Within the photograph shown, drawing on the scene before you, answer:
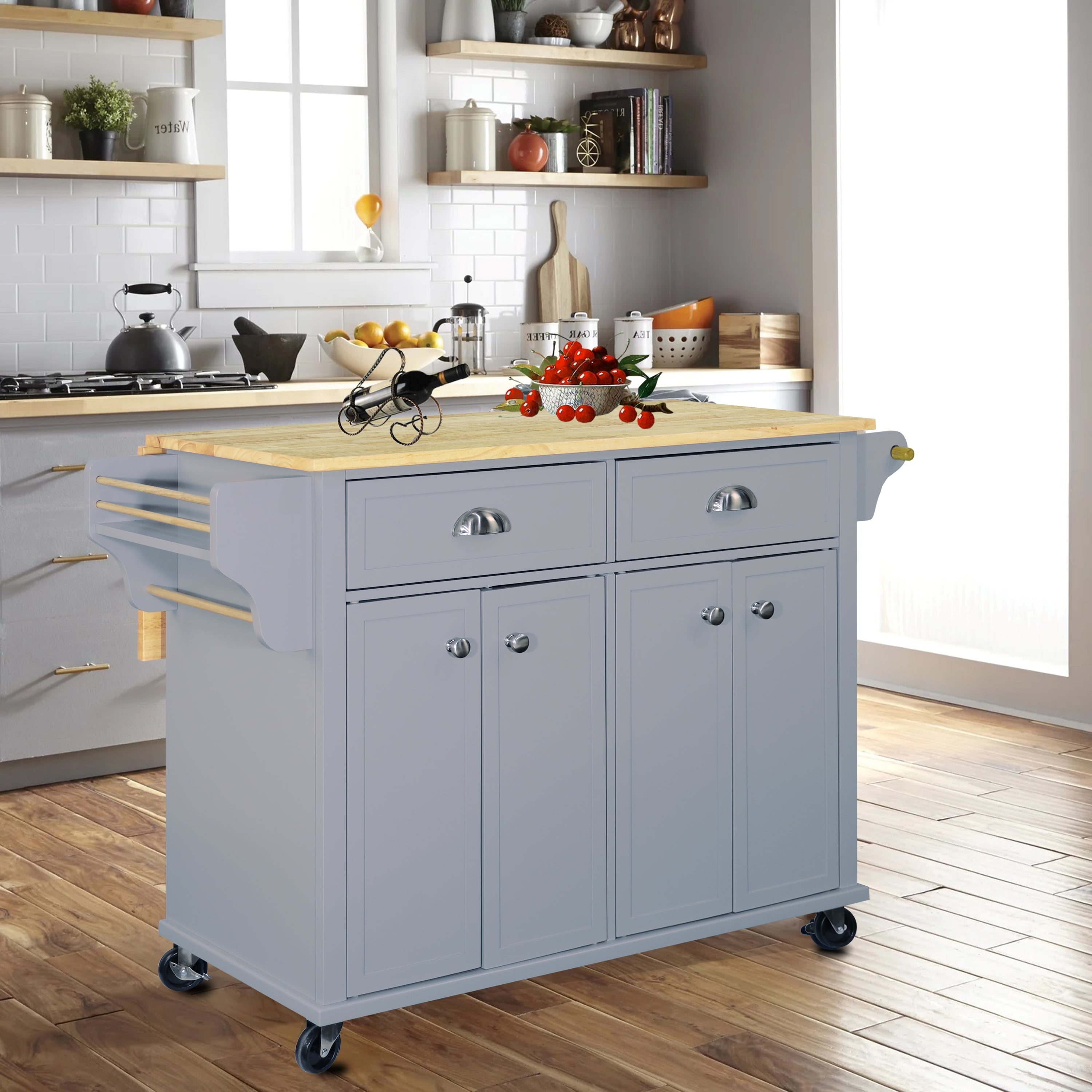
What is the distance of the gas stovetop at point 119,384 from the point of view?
170 inches

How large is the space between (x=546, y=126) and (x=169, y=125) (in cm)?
139

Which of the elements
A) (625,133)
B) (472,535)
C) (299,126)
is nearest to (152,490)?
(472,535)

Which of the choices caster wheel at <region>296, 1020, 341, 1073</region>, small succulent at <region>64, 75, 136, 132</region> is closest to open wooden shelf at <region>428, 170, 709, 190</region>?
small succulent at <region>64, 75, 136, 132</region>

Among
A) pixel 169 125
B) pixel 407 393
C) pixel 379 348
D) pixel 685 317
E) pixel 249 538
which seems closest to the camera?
pixel 249 538

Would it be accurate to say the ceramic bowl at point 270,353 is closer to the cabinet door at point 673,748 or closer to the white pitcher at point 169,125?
the white pitcher at point 169,125

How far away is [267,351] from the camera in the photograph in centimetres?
511

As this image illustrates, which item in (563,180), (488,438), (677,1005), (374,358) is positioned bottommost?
(677,1005)

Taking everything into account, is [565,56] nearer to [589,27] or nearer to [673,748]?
[589,27]

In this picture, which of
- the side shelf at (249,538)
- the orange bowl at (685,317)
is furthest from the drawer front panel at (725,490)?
the orange bowl at (685,317)

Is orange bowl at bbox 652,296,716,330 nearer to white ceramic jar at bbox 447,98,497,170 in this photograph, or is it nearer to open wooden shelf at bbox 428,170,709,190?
open wooden shelf at bbox 428,170,709,190

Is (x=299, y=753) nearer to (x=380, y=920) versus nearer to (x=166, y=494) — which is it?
(x=380, y=920)

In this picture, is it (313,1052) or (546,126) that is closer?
(313,1052)

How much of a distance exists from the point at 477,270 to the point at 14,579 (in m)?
2.22

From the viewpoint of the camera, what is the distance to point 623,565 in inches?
113
